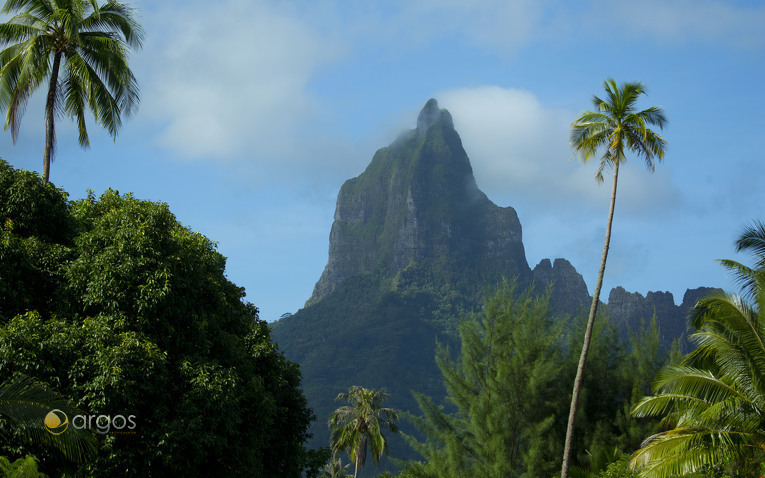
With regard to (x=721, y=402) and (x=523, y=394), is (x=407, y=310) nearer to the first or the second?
(x=523, y=394)

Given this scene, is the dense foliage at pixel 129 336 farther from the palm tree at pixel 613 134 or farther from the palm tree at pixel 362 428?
the palm tree at pixel 362 428

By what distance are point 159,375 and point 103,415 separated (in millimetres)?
1109

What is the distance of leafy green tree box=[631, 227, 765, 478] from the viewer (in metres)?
14.4

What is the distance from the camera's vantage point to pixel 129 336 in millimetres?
12406

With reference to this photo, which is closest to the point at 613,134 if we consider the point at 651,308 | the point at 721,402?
the point at 721,402

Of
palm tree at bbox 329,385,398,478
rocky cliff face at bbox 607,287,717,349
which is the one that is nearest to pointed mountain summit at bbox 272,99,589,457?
rocky cliff face at bbox 607,287,717,349

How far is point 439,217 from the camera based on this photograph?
7815 inches

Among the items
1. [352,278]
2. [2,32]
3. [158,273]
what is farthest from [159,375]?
[352,278]

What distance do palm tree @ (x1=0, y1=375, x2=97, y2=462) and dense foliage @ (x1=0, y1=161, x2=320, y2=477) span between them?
65 cm

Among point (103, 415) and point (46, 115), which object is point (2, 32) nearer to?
point (46, 115)

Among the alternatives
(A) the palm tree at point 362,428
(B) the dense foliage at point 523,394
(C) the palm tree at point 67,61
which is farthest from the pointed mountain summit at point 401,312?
(C) the palm tree at point 67,61

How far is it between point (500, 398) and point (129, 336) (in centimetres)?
1462

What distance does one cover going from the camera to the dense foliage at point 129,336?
11.8m
